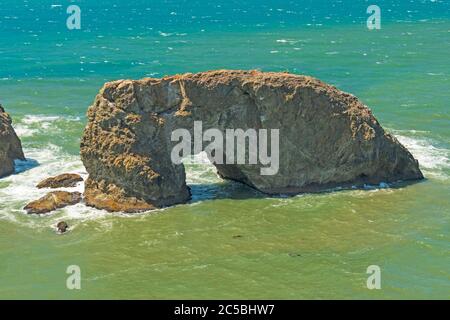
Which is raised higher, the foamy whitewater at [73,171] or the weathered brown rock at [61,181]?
the weathered brown rock at [61,181]

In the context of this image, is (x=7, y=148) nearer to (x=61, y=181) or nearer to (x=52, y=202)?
(x=61, y=181)

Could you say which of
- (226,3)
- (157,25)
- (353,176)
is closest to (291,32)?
(157,25)

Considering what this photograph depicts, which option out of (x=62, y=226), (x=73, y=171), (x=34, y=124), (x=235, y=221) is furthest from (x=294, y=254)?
(x=34, y=124)

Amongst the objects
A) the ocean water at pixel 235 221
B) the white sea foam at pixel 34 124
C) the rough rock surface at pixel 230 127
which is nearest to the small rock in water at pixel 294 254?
the ocean water at pixel 235 221

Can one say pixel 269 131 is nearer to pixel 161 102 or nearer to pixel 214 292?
pixel 161 102

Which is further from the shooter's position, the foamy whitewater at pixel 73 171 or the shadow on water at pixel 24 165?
the shadow on water at pixel 24 165

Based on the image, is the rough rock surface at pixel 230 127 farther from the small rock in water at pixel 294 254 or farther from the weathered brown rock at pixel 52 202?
the small rock in water at pixel 294 254
